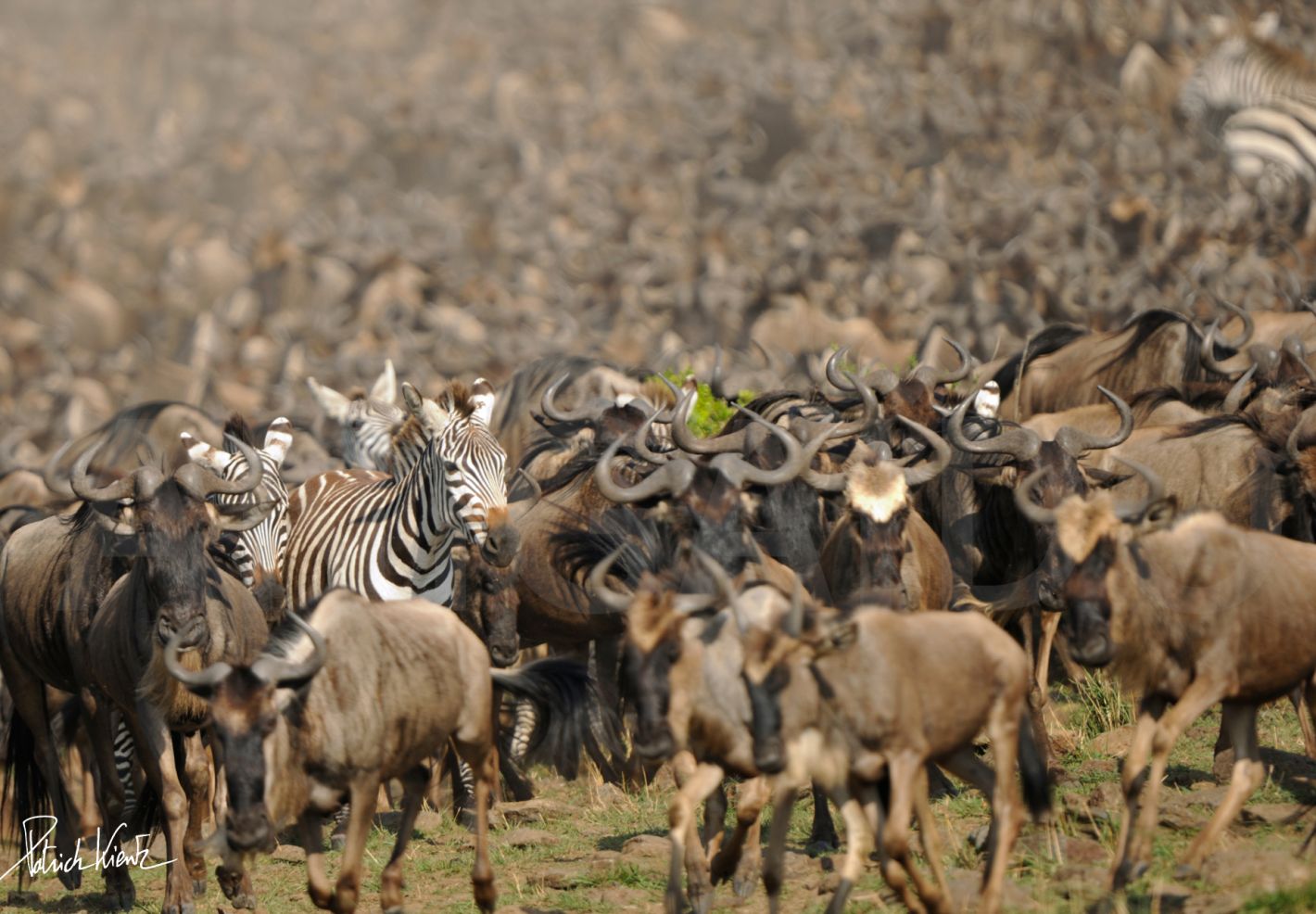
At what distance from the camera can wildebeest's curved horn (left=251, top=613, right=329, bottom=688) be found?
6223 mm

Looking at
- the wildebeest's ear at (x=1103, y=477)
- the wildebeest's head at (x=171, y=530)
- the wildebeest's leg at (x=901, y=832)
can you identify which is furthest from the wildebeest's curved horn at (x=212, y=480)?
the wildebeest's ear at (x=1103, y=477)

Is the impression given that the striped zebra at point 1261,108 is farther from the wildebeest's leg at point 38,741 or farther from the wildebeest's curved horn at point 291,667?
the wildebeest's curved horn at point 291,667

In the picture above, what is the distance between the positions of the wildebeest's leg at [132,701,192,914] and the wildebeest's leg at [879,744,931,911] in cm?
340

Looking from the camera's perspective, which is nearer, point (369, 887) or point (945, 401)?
point (369, 887)

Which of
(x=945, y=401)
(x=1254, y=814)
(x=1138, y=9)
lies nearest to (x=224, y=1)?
(x=1138, y=9)

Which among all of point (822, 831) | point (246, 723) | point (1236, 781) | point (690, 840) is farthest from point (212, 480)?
point (1236, 781)

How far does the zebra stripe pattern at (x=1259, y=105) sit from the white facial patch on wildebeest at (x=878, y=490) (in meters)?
20.5

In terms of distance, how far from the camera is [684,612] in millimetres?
6324

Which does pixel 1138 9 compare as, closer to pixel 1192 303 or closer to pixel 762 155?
pixel 762 155

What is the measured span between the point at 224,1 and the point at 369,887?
64362 millimetres

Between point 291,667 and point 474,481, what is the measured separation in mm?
2940

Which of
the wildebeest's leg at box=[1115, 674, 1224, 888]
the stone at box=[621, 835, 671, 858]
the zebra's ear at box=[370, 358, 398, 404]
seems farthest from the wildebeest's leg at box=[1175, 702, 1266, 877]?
the zebra's ear at box=[370, 358, 398, 404]

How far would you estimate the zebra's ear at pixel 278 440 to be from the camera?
10.4 meters

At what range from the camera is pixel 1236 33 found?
3475 centimetres
